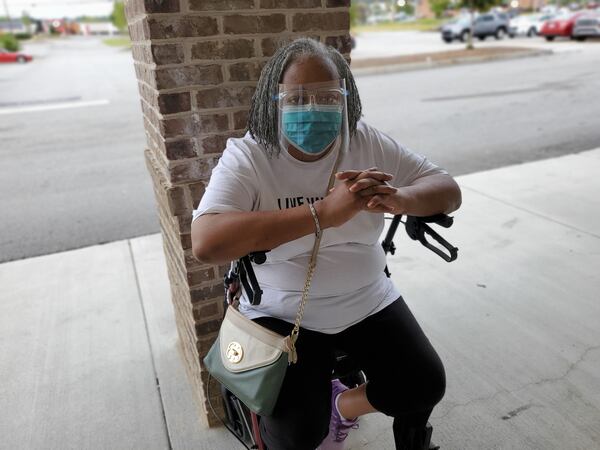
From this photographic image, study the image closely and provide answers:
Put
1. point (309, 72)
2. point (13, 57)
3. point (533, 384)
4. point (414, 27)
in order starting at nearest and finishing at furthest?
1. point (309, 72)
2. point (533, 384)
3. point (13, 57)
4. point (414, 27)

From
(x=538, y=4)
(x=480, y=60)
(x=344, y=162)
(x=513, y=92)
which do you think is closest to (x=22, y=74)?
(x=480, y=60)

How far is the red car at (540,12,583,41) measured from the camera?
20.5 m

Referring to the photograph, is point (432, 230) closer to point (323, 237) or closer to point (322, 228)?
point (323, 237)

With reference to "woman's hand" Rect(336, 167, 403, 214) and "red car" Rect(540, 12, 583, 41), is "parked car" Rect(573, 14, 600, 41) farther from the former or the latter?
"woman's hand" Rect(336, 167, 403, 214)

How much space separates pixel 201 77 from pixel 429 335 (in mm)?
1775

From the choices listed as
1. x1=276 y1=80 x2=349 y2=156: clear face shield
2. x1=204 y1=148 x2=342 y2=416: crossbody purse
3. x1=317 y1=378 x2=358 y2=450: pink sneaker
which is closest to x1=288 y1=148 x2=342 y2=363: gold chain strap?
x1=204 y1=148 x2=342 y2=416: crossbody purse

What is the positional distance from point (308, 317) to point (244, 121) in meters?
0.79

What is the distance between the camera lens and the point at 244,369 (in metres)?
1.57

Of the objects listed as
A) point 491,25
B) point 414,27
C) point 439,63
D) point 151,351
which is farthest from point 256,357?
point 414,27

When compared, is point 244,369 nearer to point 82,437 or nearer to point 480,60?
point 82,437

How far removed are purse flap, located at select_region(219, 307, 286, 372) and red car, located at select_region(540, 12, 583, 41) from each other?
913 inches

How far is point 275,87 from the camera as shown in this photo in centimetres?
162

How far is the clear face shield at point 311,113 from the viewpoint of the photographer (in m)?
1.58

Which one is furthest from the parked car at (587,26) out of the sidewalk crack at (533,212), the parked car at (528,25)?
the sidewalk crack at (533,212)
